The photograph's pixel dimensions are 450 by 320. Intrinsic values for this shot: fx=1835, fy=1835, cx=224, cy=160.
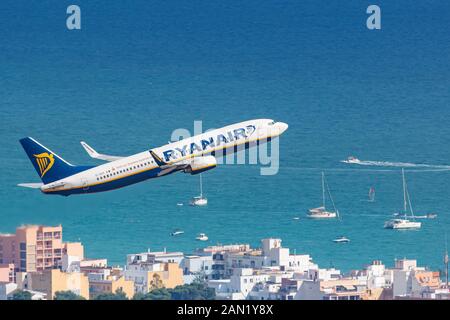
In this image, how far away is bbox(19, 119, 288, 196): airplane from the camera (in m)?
73.4

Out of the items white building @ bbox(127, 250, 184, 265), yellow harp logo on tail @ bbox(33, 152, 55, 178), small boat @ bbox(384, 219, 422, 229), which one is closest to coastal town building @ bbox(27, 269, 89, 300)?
white building @ bbox(127, 250, 184, 265)

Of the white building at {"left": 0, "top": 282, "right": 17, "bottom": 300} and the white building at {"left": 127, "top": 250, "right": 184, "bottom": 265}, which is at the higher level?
the white building at {"left": 127, "top": 250, "right": 184, "bottom": 265}

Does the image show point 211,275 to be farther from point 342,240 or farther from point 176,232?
point 176,232

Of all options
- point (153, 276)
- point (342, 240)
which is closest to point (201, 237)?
point (342, 240)

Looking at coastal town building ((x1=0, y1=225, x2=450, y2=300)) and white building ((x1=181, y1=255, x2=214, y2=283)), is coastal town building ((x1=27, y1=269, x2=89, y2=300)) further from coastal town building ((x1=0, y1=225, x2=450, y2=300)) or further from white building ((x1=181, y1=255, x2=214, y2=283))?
white building ((x1=181, y1=255, x2=214, y2=283))

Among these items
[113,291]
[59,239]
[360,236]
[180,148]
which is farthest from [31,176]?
[180,148]

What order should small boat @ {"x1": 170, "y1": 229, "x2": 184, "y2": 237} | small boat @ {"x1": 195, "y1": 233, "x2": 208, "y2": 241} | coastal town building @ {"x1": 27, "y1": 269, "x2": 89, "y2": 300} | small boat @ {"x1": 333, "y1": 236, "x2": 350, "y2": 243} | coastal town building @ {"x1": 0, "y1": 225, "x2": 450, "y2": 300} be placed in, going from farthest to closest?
small boat @ {"x1": 170, "y1": 229, "x2": 184, "y2": 237}
small boat @ {"x1": 195, "y1": 233, "x2": 208, "y2": 241}
small boat @ {"x1": 333, "y1": 236, "x2": 350, "y2": 243}
coastal town building @ {"x1": 27, "y1": 269, "x2": 89, "y2": 300}
coastal town building @ {"x1": 0, "y1": 225, "x2": 450, "y2": 300}

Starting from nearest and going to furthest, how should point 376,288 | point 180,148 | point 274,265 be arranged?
point 180,148 < point 376,288 < point 274,265

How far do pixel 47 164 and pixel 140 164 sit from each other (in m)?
3.89

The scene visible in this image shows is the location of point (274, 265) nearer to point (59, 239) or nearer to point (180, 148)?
point (59, 239)

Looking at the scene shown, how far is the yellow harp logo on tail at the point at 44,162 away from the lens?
7481 centimetres

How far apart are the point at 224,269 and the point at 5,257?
17106mm

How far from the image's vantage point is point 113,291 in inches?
4712

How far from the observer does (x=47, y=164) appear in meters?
74.9
